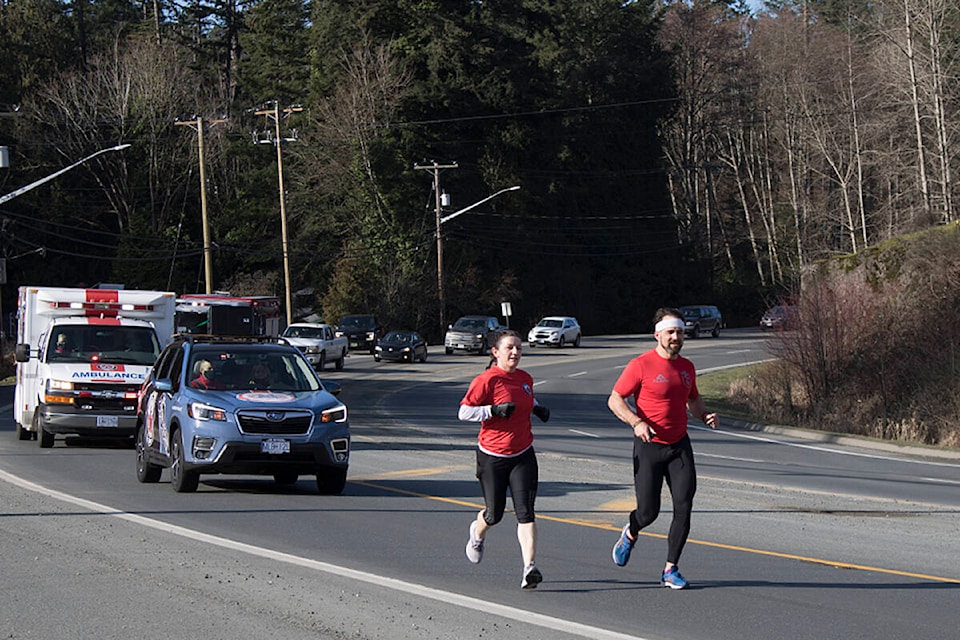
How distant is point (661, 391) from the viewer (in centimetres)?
876

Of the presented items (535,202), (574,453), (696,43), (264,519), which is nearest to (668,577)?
(264,519)

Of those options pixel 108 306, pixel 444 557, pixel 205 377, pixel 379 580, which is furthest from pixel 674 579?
pixel 108 306

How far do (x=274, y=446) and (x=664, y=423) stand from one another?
6.22m

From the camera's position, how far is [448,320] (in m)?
77.4

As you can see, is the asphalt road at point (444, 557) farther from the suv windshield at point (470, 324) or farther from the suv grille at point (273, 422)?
the suv windshield at point (470, 324)

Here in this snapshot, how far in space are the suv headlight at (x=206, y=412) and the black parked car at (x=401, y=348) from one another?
4140cm

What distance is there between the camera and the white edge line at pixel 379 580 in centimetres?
786

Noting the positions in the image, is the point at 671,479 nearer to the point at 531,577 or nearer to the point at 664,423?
the point at 664,423

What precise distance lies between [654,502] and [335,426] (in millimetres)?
6074

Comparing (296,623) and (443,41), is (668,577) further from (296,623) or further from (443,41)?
(443,41)

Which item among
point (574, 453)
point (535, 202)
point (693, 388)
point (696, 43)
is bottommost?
point (574, 453)

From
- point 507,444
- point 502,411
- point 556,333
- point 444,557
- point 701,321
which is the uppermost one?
point 701,321

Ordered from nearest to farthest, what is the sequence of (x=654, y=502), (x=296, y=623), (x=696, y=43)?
(x=296, y=623)
(x=654, y=502)
(x=696, y=43)

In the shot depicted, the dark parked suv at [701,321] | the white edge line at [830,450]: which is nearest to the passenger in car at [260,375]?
the white edge line at [830,450]
